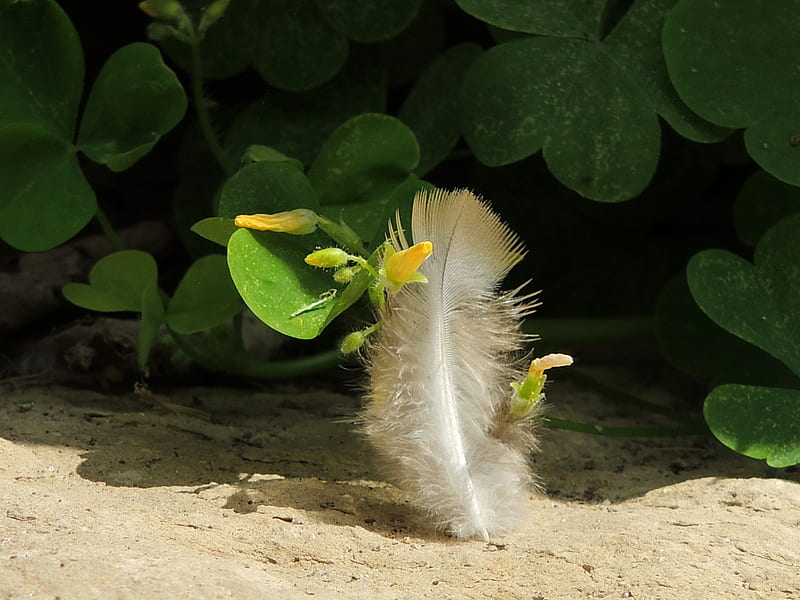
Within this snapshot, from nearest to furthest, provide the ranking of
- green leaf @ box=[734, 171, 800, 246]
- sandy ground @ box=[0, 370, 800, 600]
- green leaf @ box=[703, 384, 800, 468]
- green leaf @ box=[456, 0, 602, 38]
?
sandy ground @ box=[0, 370, 800, 600]
green leaf @ box=[703, 384, 800, 468]
green leaf @ box=[456, 0, 602, 38]
green leaf @ box=[734, 171, 800, 246]

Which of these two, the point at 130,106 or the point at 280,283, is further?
the point at 130,106

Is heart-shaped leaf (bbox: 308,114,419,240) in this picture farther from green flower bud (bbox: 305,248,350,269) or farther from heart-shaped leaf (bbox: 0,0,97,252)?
heart-shaped leaf (bbox: 0,0,97,252)

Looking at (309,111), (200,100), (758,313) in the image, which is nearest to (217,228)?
(200,100)

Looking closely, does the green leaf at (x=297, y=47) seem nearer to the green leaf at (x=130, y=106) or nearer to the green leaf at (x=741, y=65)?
the green leaf at (x=130, y=106)

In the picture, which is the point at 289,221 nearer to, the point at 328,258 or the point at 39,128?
the point at 328,258

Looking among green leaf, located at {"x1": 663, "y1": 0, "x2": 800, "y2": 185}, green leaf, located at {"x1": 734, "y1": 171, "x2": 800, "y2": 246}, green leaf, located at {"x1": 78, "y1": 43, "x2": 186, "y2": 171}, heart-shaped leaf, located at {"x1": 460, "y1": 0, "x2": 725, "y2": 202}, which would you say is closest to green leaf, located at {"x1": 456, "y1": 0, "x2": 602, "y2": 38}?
heart-shaped leaf, located at {"x1": 460, "y1": 0, "x2": 725, "y2": 202}

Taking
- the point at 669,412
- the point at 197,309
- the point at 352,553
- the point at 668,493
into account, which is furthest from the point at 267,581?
the point at 669,412

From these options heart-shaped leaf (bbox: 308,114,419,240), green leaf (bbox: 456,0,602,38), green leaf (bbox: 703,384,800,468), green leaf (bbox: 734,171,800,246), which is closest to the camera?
green leaf (bbox: 703,384,800,468)
